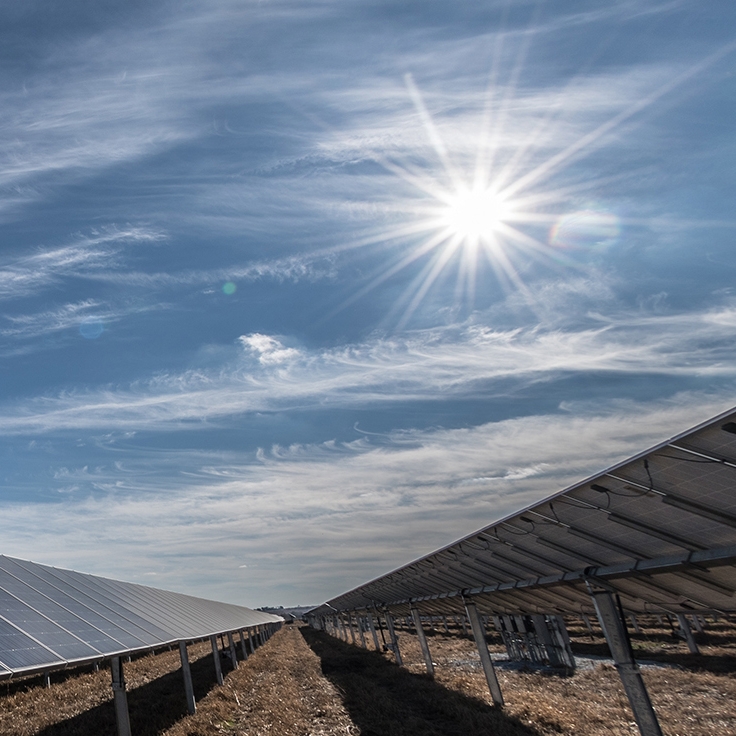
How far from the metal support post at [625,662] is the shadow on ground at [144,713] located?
15082mm

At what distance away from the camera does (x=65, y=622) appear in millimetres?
13195

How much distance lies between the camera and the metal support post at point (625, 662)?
37.3 feet

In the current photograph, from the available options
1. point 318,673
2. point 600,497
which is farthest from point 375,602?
point 600,497

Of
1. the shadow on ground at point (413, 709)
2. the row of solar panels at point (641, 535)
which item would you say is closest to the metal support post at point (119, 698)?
the shadow on ground at point (413, 709)

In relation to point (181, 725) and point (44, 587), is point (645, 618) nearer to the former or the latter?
point (181, 725)

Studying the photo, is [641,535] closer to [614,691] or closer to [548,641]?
[614,691]

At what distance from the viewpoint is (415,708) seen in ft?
66.9

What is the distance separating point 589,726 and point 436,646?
37.6 m

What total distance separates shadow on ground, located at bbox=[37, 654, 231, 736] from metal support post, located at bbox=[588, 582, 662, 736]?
594 inches

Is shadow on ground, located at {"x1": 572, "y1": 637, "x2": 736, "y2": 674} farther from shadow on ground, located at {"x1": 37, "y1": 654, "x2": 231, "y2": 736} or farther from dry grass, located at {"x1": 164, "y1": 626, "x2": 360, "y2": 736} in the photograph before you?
shadow on ground, located at {"x1": 37, "y1": 654, "x2": 231, "y2": 736}

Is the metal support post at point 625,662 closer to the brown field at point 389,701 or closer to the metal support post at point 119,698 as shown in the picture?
the brown field at point 389,701

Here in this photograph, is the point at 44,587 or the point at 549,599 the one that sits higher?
the point at 44,587

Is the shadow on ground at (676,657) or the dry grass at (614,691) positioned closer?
the dry grass at (614,691)

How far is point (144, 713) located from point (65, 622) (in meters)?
9.99
